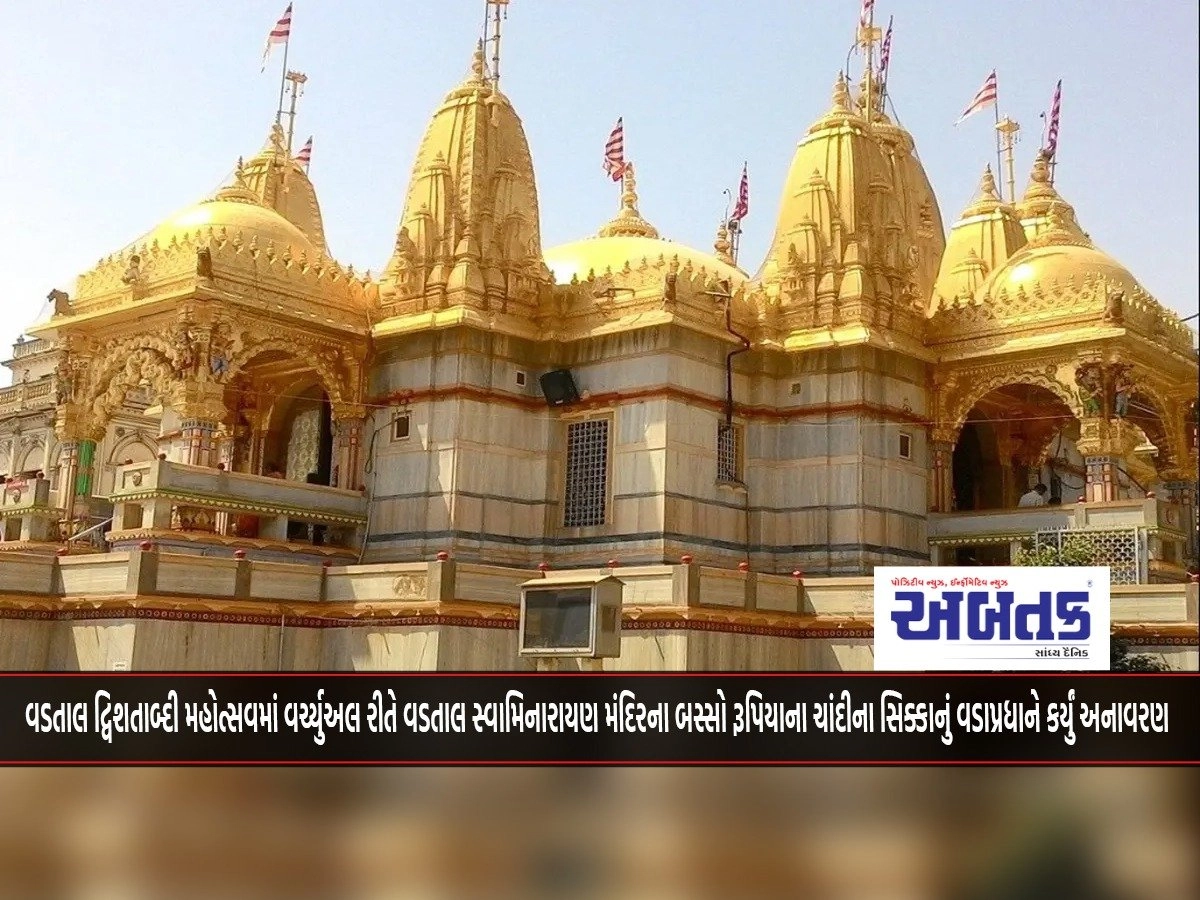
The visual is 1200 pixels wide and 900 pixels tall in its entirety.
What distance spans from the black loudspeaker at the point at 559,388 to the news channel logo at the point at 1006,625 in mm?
9374


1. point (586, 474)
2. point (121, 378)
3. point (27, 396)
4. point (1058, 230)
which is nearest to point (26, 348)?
point (27, 396)

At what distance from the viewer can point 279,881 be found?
1320cm

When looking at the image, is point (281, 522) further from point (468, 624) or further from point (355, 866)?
point (355, 866)

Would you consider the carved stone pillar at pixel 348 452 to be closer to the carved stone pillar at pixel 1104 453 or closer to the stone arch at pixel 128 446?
the carved stone pillar at pixel 1104 453

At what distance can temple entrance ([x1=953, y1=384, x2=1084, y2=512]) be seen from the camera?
3036 centimetres

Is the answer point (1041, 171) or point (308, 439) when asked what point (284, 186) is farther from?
point (1041, 171)

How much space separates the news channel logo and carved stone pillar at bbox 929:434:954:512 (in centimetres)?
924

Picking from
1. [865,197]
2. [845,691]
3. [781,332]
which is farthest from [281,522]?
Answer: [845,691]

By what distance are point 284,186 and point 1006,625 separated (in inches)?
860

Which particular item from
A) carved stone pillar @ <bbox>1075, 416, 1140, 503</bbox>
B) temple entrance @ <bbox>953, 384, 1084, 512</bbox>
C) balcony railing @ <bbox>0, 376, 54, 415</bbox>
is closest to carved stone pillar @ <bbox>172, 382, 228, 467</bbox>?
temple entrance @ <bbox>953, 384, 1084, 512</bbox>

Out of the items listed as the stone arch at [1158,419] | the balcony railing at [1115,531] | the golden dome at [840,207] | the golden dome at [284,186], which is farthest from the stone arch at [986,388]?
the golden dome at [284,186]

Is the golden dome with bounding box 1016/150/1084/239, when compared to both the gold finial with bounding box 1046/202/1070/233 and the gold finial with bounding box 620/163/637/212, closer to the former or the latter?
the gold finial with bounding box 1046/202/1070/233

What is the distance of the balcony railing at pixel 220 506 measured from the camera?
23875 millimetres

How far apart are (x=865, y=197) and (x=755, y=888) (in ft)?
61.6
